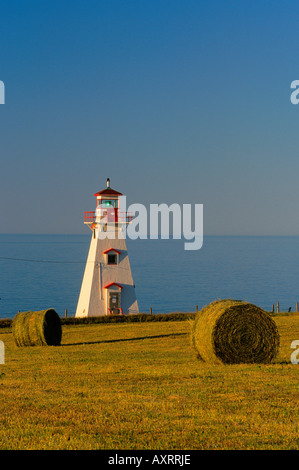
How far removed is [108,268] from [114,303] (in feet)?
10.2

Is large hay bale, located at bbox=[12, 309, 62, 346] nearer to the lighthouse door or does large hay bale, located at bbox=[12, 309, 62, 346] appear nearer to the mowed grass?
the mowed grass

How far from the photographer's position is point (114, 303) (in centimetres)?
5206

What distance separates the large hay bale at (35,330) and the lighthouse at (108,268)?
2150 cm

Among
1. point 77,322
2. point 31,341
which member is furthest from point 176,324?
point 31,341

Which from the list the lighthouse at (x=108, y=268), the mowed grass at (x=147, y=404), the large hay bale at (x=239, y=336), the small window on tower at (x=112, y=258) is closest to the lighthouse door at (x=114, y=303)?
the lighthouse at (x=108, y=268)

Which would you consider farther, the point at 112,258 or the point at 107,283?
the point at 112,258

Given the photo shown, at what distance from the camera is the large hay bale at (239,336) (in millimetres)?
18438

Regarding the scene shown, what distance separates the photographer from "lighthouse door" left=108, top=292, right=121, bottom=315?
170 feet

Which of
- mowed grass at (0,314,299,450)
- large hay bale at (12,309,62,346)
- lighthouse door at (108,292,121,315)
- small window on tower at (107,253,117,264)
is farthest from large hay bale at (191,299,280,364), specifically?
small window on tower at (107,253,117,264)

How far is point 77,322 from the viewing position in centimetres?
4403

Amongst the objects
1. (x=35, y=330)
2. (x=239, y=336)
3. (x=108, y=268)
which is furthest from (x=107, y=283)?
(x=239, y=336)

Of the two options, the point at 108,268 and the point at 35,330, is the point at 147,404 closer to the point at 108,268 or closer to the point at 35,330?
the point at 35,330

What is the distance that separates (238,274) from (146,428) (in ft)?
433
